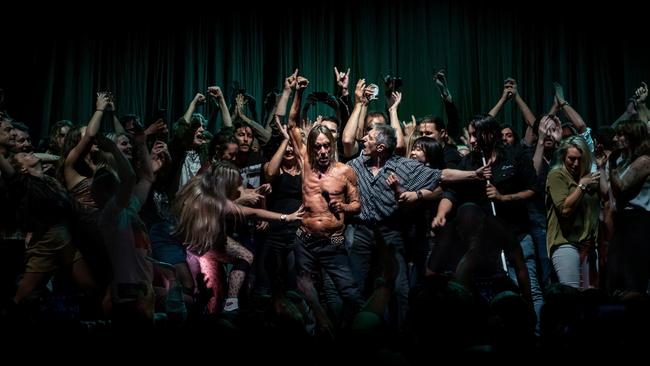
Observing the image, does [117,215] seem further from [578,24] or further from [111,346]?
[578,24]

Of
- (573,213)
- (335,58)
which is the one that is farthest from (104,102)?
(335,58)

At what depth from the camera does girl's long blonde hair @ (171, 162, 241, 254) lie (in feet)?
17.5

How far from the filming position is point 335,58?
10.5 meters

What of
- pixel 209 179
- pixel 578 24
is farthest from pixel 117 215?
pixel 578 24

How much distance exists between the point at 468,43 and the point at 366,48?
1474 millimetres

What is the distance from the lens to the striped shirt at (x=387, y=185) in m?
5.58

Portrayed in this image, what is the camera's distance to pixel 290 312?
315 centimetres

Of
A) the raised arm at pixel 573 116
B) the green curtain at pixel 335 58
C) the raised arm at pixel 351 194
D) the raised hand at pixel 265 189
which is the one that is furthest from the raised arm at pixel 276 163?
the green curtain at pixel 335 58

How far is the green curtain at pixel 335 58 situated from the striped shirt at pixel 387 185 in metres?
4.26

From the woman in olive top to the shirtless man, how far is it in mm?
1488

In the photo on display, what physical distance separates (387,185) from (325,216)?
0.58 meters

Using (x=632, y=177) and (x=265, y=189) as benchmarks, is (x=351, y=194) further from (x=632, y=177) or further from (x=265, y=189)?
(x=632, y=177)

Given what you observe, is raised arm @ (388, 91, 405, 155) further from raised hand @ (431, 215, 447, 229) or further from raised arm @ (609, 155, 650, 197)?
raised arm @ (609, 155, 650, 197)

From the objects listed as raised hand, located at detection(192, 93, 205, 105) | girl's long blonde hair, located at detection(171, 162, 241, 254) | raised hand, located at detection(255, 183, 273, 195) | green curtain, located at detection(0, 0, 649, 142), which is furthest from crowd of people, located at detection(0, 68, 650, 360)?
green curtain, located at detection(0, 0, 649, 142)
